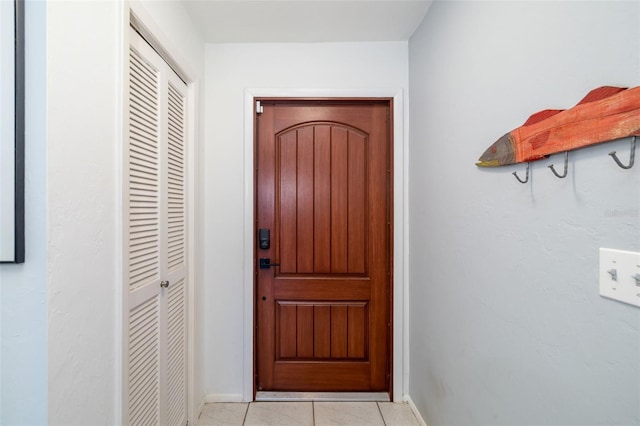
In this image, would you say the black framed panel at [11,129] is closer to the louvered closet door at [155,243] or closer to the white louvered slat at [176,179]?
the louvered closet door at [155,243]

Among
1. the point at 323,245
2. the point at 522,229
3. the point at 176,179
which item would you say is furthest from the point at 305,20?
the point at 522,229

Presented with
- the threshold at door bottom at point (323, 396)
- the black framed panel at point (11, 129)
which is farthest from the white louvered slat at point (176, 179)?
the threshold at door bottom at point (323, 396)

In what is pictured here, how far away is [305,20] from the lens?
1709 millimetres

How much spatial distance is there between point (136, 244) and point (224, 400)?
52.7 inches

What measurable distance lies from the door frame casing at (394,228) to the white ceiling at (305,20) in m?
0.33

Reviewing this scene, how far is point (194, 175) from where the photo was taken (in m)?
1.73

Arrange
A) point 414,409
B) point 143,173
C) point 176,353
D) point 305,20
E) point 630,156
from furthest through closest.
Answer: point 414,409 → point 305,20 → point 176,353 → point 143,173 → point 630,156

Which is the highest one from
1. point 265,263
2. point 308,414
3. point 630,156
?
point 630,156

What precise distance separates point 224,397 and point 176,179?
1458 millimetres

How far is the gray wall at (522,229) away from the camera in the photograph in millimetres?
673

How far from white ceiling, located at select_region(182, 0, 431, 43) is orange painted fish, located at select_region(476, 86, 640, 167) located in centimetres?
112

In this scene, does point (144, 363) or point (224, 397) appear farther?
point (224, 397)

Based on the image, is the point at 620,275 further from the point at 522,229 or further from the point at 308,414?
the point at 308,414

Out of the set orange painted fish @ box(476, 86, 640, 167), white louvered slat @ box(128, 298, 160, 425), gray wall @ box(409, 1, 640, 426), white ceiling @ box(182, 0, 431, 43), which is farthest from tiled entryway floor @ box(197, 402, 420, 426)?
white ceiling @ box(182, 0, 431, 43)
